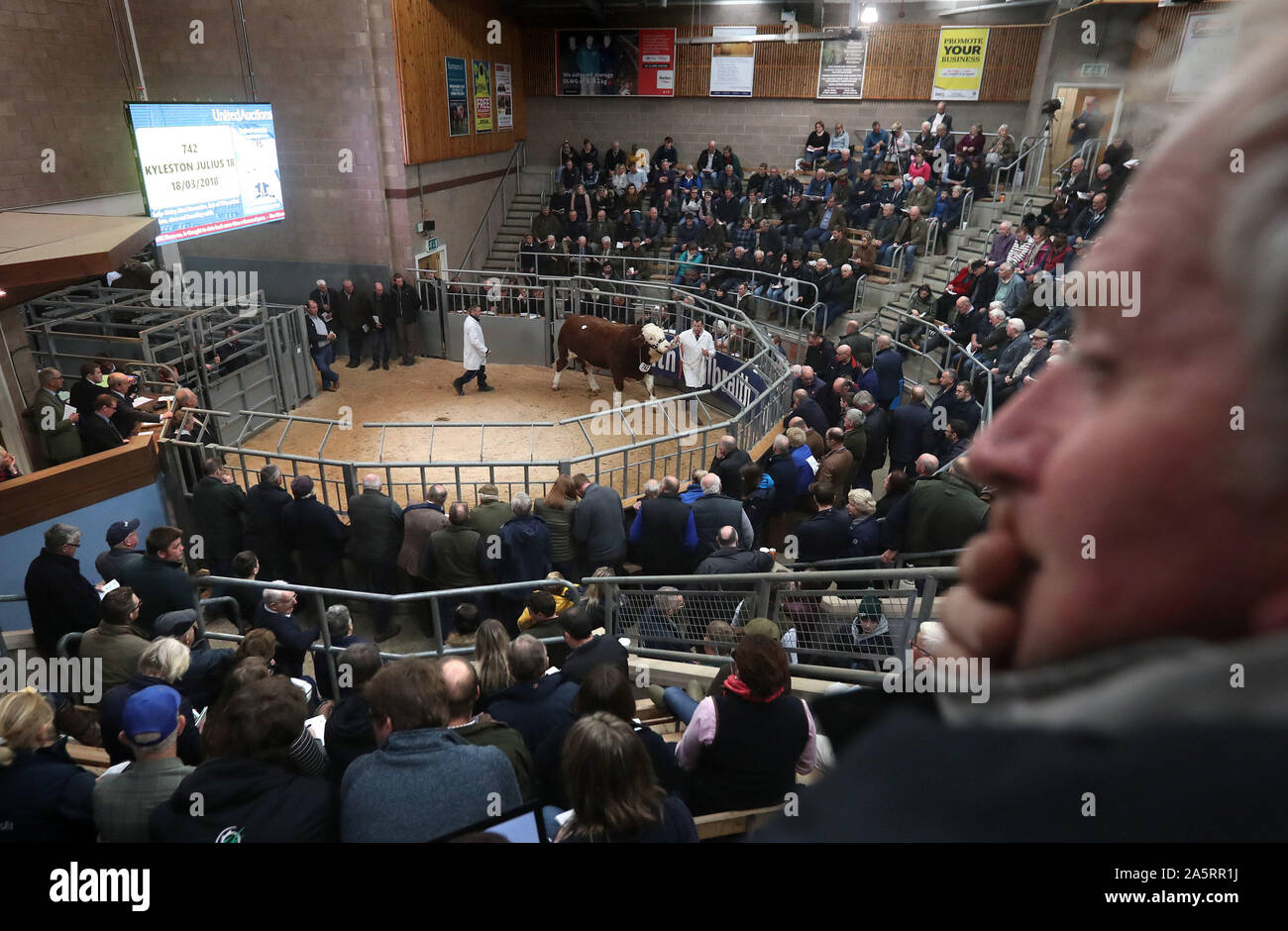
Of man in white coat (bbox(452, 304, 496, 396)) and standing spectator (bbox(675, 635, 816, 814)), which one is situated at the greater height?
Result: standing spectator (bbox(675, 635, 816, 814))

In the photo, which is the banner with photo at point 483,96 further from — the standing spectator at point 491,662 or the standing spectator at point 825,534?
the standing spectator at point 491,662

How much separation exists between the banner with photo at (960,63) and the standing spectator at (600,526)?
52.4ft

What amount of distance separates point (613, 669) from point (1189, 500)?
2.67 m

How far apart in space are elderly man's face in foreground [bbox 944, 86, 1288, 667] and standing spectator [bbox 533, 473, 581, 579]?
5.68 m

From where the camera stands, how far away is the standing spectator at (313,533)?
6148 millimetres

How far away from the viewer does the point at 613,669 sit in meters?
2.96

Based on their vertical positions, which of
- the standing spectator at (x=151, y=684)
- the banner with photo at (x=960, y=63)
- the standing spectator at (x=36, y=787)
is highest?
the banner with photo at (x=960, y=63)

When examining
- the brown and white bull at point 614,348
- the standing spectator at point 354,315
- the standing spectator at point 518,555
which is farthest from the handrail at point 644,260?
the standing spectator at point 518,555

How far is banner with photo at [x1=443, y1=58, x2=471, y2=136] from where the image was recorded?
1552cm

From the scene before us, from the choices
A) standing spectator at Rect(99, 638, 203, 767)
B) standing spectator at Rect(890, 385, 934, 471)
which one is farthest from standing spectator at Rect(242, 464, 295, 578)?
standing spectator at Rect(890, 385, 934, 471)

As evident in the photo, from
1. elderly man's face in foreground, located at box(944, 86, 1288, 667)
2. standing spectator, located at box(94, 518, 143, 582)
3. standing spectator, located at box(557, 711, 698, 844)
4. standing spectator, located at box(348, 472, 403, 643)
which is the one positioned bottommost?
standing spectator, located at box(348, 472, 403, 643)

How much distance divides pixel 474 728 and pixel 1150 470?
265 centimetres
